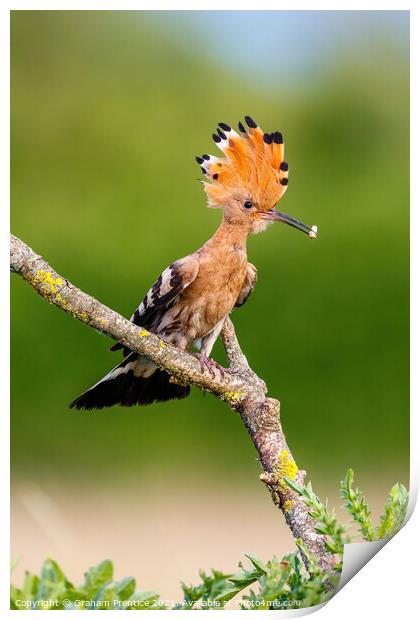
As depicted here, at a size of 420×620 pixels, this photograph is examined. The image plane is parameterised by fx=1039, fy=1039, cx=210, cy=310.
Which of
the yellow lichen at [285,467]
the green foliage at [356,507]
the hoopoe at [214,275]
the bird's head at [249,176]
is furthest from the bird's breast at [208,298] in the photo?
the green foliage at [356,507]

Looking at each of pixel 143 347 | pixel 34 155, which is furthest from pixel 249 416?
pixel 34 155

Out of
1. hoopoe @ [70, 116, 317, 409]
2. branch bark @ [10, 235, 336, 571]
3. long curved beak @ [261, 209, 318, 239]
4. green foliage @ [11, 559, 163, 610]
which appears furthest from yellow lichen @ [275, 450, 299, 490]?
long curved beak @ [261, 209, 318, 239]

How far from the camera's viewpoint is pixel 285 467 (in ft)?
9.54

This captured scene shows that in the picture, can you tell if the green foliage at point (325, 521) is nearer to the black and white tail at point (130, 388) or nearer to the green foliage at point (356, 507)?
the green foliage at point (356, 507)

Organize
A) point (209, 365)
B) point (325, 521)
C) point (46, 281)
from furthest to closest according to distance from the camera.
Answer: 1. point (209, 365)
2. point (46, 281)
3. point (325, 521)

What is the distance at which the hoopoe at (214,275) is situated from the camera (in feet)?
9.67

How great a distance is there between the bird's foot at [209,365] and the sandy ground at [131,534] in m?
0.36

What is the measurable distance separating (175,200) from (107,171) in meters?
0.21

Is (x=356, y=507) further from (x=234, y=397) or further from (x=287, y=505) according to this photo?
(x=234, y=397)

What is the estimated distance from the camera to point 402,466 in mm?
2920

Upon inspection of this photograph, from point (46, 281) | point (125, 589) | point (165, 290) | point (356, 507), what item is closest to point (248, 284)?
point (165, 290)

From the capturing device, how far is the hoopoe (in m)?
2.95

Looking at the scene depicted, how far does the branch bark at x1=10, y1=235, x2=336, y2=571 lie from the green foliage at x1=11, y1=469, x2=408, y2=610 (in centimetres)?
7

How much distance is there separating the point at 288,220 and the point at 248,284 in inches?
9.8
